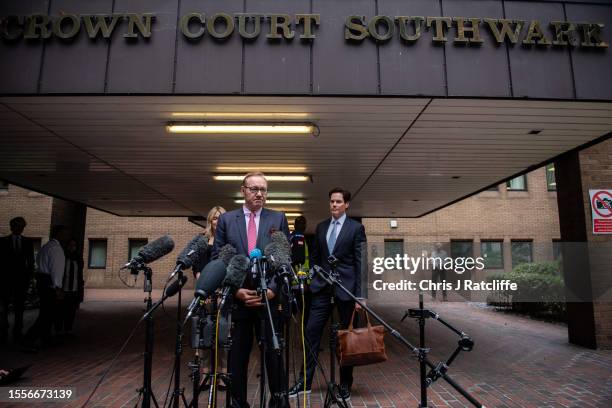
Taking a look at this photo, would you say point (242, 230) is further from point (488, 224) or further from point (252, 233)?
point (488, 224)

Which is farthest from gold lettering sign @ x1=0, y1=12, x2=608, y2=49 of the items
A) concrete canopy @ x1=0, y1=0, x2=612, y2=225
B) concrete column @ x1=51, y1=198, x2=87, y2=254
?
concrete column @ x1=51, y1=198, x2=87, y2=254

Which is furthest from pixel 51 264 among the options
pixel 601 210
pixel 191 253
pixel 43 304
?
pixel 601 210

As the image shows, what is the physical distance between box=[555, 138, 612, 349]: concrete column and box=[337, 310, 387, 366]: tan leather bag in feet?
17.7

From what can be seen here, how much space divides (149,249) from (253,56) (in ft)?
10.2

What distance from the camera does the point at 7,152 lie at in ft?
25.3

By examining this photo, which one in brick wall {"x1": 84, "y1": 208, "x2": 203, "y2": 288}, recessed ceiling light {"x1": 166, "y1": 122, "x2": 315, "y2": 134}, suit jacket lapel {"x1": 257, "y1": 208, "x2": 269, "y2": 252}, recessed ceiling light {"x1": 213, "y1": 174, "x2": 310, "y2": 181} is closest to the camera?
suit jacket lapel {"x1": 257, "y1": 208, "x2": 269, "y2": 252}

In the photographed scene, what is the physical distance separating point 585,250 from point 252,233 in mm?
6783

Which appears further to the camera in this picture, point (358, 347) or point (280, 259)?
point (358, 347)

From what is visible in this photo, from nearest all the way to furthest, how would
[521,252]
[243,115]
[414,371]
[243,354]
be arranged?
[243,354], [414,371], [243,115], [521,252]

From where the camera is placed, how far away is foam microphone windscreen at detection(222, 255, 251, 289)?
8.39 feet

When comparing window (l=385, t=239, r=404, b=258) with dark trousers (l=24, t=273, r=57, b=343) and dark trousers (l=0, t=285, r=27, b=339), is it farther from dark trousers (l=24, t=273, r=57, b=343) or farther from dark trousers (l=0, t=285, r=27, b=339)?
dark trousers (l=0, t=285, r=27, b=339)

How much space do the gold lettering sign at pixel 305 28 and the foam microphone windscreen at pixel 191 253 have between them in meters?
3.19

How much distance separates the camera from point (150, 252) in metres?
2.82

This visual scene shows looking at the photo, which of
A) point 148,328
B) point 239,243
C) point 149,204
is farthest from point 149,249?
point 149,204
